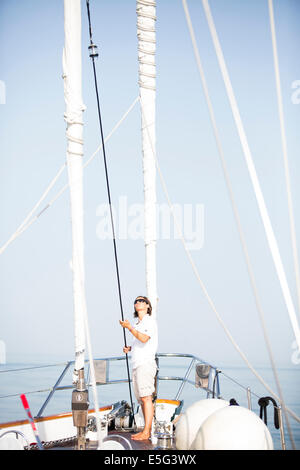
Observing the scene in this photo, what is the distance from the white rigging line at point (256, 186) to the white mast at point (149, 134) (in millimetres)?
2898

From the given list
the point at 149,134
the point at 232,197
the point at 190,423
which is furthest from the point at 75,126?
the point at 190,423

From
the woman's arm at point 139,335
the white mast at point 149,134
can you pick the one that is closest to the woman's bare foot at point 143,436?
the woman's arm at point 139,335

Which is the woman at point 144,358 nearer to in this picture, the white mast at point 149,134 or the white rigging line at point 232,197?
the white mast at point 149,134

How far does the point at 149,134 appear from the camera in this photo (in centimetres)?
675

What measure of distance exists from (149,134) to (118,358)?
10.5 feet

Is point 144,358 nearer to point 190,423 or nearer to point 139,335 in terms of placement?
point 139,335

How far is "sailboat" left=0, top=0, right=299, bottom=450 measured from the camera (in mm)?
3648

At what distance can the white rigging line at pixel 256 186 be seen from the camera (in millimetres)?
3711

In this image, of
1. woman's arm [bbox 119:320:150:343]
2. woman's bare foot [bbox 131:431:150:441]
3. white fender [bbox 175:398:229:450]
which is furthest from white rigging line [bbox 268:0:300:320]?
woman's bare foot [bbox 131:431:150:441]

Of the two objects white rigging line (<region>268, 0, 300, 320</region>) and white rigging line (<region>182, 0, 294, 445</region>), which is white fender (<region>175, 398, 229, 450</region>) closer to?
white rigging line (<region>182, 0, 294, 445</region>)
